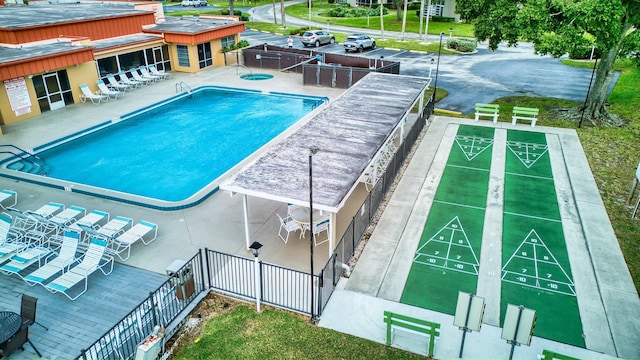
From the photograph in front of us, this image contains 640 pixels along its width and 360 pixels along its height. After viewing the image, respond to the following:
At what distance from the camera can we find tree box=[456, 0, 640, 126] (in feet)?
64.4

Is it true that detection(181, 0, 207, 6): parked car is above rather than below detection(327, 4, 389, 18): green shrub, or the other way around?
above

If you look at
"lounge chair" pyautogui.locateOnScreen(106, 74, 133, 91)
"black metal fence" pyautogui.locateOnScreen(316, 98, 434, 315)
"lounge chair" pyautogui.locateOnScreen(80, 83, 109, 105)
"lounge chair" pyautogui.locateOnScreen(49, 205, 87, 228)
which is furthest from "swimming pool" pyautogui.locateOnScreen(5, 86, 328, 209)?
"black metal fence" pyautogui.locateOnScreen(316, 98, 434, 315)

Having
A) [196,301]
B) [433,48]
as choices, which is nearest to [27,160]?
[196,301]

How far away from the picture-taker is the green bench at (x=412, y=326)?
9.47 m

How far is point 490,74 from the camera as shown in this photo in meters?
34.8

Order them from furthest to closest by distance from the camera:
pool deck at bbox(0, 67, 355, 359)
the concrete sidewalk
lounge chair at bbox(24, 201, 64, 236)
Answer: lounge chair at bbox(24, 201, 64, 236) → pool deck at bbox(0, 67, 355, 359) → the concrete sidewalk

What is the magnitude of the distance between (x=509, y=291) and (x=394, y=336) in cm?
366

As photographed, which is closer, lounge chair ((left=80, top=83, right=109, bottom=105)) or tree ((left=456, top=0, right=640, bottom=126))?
tree ((left=456, top=0, right=640, bottom=126))

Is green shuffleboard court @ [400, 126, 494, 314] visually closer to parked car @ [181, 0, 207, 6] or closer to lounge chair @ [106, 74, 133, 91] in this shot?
lounge chair @ [106, 74, 133, 91]

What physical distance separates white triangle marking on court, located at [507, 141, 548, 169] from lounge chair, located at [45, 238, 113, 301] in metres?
16.4

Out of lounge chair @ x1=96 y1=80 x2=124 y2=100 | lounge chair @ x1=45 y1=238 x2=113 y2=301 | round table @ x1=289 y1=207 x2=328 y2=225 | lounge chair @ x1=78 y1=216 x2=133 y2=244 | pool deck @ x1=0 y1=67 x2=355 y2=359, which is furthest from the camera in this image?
lounge chair @ x1=96 y1=80 x2=124 y2=100

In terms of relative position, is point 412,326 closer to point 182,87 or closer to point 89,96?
point 89,96

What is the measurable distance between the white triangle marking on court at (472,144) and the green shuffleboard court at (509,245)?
12 centimetres

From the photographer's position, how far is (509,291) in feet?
38.4
